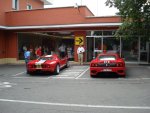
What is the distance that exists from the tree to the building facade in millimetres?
3713

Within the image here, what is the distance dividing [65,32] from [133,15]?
30.8ft

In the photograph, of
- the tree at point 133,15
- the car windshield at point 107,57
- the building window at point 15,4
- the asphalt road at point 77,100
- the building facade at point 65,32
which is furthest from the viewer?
the building window at point 15,4

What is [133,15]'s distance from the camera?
62.8 ft

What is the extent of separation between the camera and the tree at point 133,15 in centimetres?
1902

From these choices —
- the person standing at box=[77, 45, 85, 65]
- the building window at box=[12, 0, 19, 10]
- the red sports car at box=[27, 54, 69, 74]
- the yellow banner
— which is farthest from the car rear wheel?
the building window at box=[12, 0, 19, 10]

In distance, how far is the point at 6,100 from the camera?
10.2 metres

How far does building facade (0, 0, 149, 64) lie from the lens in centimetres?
2497

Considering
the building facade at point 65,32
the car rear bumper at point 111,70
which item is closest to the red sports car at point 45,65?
the car rear bumper at point 111,70

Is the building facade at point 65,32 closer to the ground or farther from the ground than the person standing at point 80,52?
farther from the ground

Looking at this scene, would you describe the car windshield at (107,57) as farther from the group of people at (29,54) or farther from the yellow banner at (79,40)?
the yellow banner at (79,40)

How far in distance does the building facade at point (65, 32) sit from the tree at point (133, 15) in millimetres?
3713

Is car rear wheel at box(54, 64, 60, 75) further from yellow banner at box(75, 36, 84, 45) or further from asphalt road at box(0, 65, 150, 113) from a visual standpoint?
yellow banner at box(75, 36, 84, 45)

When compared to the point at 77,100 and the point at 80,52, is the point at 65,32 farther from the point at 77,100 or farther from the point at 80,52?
the point at 77,100

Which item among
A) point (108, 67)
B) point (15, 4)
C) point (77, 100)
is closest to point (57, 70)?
point (108, 67)
